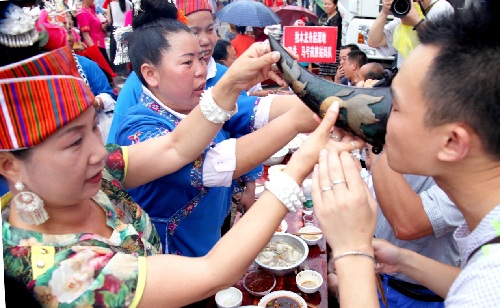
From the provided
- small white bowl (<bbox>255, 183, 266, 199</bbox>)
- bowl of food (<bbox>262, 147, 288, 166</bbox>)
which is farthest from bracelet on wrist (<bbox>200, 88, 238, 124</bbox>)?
bowl of food (<bbox>262, 147, 288, 166</bbox>)

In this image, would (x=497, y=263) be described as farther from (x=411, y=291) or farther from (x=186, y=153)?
(x=186, y=153)

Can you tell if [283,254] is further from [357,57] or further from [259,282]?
[357,57]

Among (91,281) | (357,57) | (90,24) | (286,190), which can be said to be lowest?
(357,57)

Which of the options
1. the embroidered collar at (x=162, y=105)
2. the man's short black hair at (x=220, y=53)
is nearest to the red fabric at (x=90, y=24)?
the man's short black hair at (x=220, y=53)

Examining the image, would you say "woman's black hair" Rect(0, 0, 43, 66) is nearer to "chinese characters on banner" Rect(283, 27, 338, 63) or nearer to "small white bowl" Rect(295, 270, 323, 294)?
"small white bowl" Rect(295, 270, 323, 294)

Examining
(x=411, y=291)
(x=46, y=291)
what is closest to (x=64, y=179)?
(x=46, y=291)

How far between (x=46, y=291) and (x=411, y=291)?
1897 mm

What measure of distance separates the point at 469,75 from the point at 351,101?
1.91 ft

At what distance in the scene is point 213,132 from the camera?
206 cm

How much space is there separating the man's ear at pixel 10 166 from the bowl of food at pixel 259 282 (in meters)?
1.58

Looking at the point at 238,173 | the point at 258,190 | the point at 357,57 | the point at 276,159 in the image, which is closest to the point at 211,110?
the point at 238,173

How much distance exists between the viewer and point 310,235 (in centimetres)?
303

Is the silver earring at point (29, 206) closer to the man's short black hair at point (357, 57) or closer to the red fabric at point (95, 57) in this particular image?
the man's short black hair at point (357, 57)

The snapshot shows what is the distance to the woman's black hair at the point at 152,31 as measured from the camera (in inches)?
93.9
